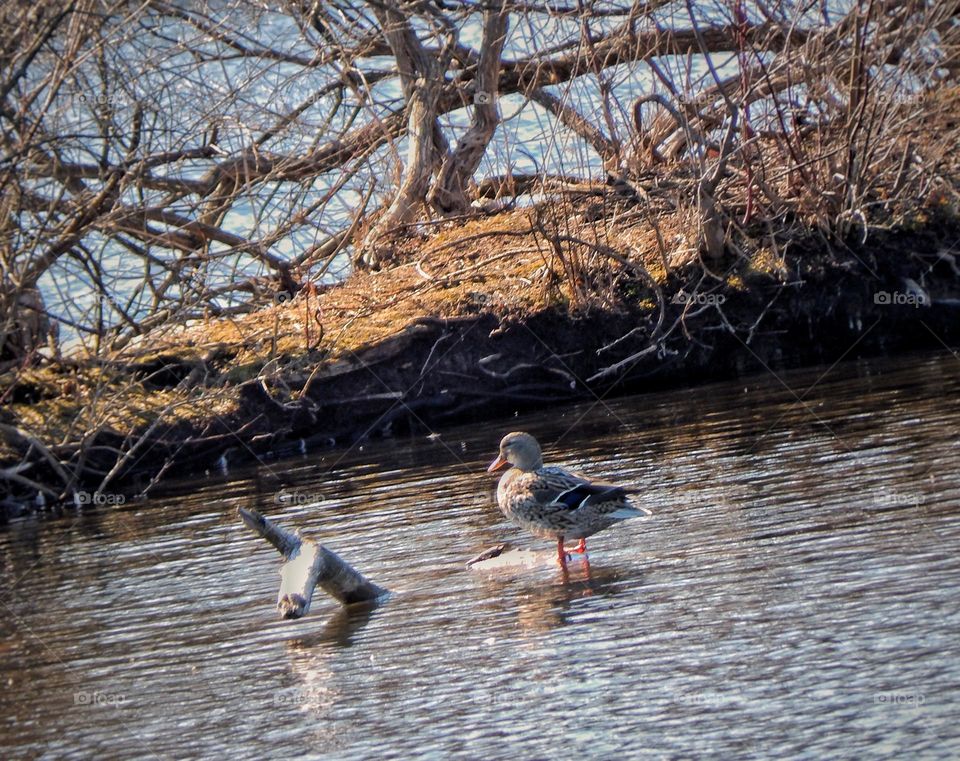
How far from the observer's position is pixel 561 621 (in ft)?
27.7

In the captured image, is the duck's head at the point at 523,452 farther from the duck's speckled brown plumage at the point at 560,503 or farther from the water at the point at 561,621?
the water at the point at 561,621

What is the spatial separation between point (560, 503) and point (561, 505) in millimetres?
16

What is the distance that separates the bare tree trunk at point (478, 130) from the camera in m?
19.2

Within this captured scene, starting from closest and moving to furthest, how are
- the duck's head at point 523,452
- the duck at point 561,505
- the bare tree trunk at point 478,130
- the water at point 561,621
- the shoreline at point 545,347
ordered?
the water at point 561,621
the duck at point 561,505
the duck's head at point 523,452
the shoreline at point 545,347
the bare tree trunk at point 478,130

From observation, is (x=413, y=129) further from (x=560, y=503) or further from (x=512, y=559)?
(x=560, y=503)

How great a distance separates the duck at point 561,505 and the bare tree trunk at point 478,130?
9.78 meters

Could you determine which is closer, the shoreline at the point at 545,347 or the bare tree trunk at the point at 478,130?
the shoreline at the point at 545,347

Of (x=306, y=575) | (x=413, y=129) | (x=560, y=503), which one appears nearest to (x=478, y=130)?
(x=413, y=129)

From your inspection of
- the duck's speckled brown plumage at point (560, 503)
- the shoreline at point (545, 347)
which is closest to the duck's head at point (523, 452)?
the duck's speckled brown plumage at point (560, 503)

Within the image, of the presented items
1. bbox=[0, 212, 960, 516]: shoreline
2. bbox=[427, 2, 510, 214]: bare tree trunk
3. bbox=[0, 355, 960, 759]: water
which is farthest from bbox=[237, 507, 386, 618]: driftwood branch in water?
bbox=[427, 2, 510, 214]: bare tree trunk

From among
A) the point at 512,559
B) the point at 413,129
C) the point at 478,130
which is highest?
the point at 413,129

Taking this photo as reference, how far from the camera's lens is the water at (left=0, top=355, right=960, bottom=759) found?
21.8 feet

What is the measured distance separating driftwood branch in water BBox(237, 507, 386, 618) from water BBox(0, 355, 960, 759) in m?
0.18

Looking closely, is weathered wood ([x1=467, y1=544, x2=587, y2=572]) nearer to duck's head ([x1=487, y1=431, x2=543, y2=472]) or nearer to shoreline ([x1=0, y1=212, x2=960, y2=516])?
duck's head ([x1=487, y1=431, x2=543, y2=472])
